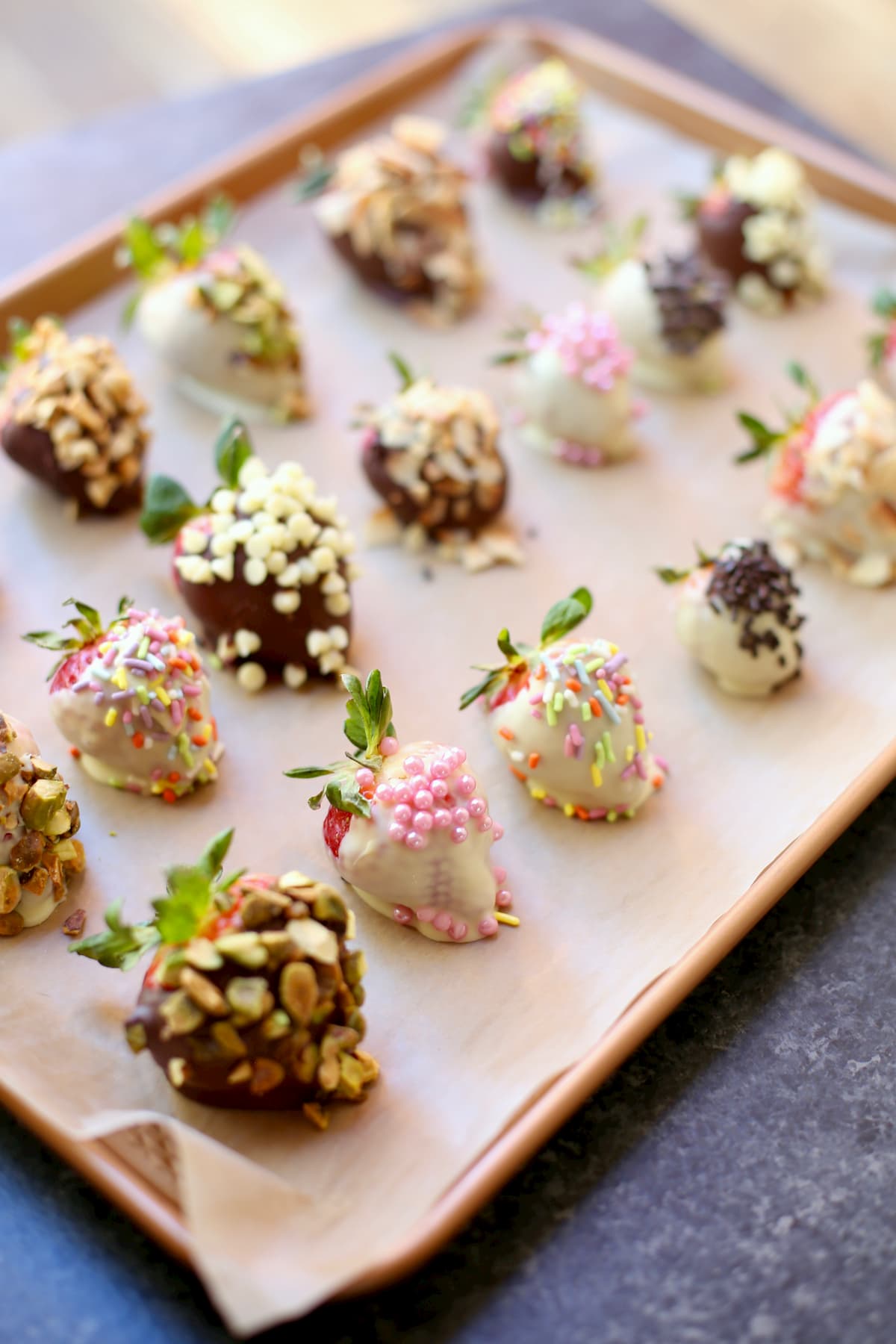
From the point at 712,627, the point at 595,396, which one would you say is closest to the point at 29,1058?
the point at 712,627

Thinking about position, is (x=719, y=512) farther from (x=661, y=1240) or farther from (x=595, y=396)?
(x=661, y=1240)

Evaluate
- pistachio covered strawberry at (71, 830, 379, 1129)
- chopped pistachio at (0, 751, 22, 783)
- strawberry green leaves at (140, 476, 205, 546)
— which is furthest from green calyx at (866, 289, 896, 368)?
A: chopped pistachio at (0, 751, 22, 783)

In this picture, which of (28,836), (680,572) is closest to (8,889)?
(28,836)

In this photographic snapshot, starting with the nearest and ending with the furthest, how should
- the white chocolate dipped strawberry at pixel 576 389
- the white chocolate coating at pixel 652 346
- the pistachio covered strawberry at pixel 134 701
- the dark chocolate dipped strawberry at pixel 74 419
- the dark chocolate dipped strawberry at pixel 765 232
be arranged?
the pistachio covered strawberry at pixel 134 701 → the dark chocolate dipped strawberry at pixel 74 419 → the white chocolate dipped strawberry at pixel 576 389 → the white chocolate coating at pixel 652 346 → the dark chocolate dipped strawberry at pixel 765 232

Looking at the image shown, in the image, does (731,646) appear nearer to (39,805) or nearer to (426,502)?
(426,502)

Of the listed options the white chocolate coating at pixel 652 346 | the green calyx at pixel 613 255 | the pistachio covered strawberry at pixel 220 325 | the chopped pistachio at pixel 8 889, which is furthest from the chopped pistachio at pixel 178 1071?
the green calyx at pixel 613 255

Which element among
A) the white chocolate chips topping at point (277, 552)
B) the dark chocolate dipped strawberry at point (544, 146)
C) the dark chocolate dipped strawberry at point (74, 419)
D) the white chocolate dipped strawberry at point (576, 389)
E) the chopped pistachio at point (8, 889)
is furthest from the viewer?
the dark chocolate dipped strawberry at point (544, 146)

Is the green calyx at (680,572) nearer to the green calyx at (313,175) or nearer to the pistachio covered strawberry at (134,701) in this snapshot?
the pistachio covered strawberry at (134,701)

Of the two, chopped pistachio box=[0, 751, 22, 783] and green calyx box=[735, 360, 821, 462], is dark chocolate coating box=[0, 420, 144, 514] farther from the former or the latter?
green calyx box=[735, 360, 821, 462]
